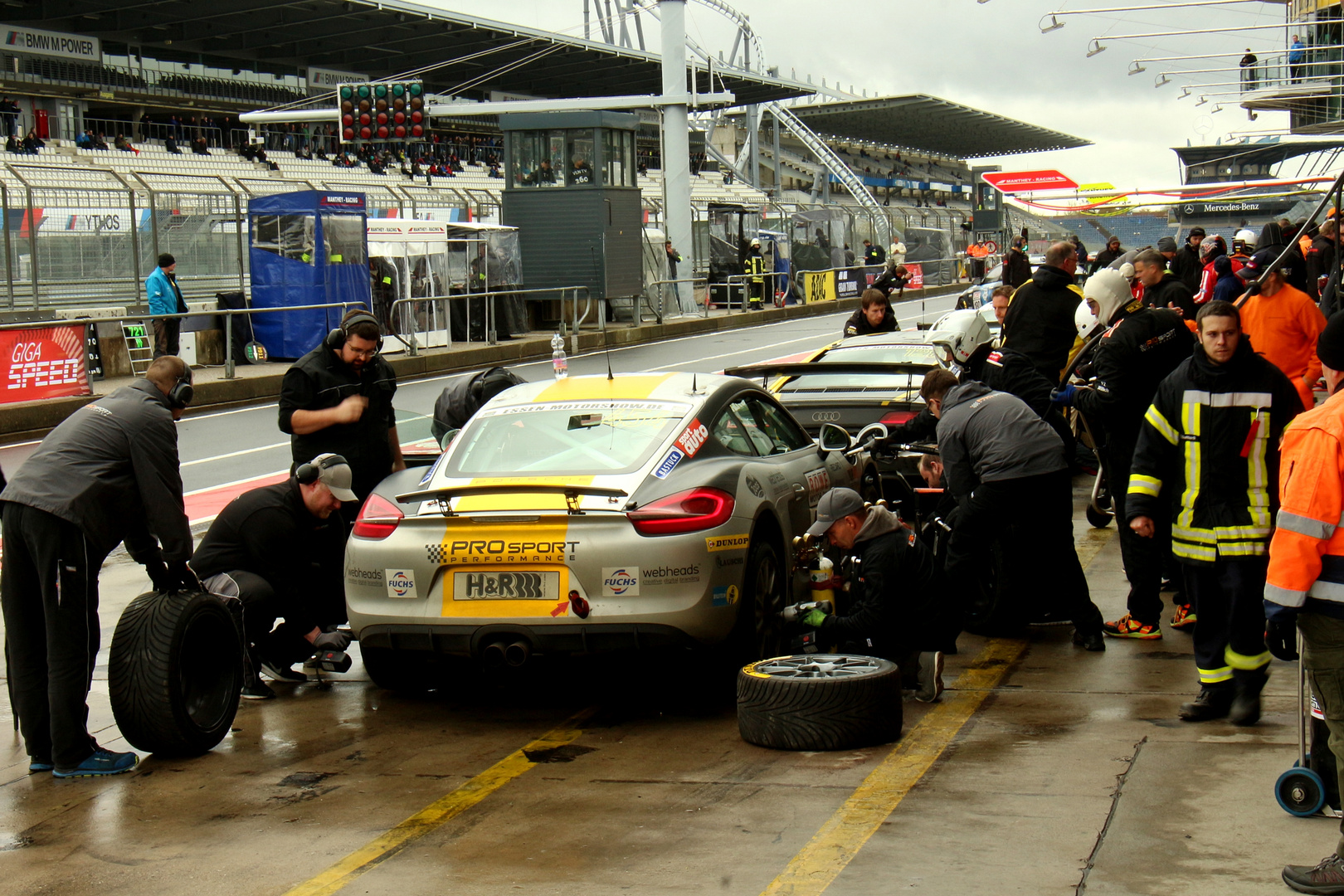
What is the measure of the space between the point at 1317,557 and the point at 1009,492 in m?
2.87

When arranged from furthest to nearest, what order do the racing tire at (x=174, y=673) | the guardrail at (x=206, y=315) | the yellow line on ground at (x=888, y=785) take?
the guardrail at (x=206, y=315) → the racing tire at (x=174, y=673) → the yellow line on ground at (x=888, y=785)

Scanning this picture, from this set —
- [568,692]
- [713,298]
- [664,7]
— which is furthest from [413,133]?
[568,692]

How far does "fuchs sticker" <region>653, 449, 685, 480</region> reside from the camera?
5957 mm

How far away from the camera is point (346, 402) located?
23.9 feet

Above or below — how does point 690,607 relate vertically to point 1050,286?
below

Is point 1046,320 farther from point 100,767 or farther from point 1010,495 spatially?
point 100,767

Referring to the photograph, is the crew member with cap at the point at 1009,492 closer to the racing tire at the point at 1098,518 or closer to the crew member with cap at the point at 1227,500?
the crew member with cap at the point at 1227,500

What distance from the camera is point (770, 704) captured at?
5359 millimetres

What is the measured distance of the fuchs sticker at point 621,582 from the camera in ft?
18.3

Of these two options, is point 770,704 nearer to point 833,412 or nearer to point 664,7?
point 833,412

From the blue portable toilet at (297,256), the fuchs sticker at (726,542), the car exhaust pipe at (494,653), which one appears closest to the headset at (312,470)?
the car exhaust pipe at (494,653)

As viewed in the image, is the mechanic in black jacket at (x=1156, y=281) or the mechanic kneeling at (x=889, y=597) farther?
the mechanic in black jacket at (x=1156, y=281)

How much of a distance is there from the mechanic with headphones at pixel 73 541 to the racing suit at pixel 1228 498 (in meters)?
4.00

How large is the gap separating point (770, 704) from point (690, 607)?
0.52m
